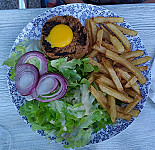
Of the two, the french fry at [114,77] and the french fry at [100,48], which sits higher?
the french fry at [100,48]

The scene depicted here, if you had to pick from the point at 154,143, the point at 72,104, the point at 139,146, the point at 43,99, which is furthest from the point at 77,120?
Result: the point at 154,143

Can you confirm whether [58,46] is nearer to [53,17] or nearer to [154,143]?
[53,17]

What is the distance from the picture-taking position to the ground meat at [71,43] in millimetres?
1905

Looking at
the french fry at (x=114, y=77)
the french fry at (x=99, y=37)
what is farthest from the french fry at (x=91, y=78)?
the french fry at (x=99, y=37)

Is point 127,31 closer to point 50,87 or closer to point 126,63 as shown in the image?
point 126,63

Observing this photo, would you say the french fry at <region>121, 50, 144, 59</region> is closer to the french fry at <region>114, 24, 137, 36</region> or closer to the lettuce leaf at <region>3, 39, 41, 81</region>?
the french fry at <region>114, 24, 137, 36</region>

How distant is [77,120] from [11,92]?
28.1 inches

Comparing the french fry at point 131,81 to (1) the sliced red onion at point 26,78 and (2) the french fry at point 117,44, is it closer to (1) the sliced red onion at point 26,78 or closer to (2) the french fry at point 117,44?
(2) the french fry at point 117,44

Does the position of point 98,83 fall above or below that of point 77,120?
above

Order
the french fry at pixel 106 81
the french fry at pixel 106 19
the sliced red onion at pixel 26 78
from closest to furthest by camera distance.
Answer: the sliced red onion at pixel 26 78 → the french fry at pixel 106 81 → the french fry at pixel 106 19

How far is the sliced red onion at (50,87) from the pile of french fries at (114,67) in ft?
0.87

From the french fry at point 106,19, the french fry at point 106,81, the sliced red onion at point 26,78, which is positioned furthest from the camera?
the french fry at point 106,19

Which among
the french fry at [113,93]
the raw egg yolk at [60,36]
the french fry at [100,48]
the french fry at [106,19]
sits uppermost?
the french fry at [106,19]

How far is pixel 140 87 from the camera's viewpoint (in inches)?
81.0
